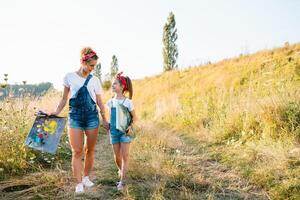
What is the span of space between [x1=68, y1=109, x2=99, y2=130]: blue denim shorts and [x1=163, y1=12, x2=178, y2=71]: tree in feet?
92.0

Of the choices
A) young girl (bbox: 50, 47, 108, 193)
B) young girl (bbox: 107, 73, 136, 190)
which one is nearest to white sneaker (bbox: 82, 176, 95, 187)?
young girl (bbox: 50, 47, 108, 193)

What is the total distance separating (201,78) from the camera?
58.2ft

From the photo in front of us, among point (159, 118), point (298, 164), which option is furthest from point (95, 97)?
point (159, 118)

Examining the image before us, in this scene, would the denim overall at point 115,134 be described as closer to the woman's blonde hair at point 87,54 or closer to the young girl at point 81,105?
the young girl at point 81,105

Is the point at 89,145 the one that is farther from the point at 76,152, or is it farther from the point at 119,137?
the point at 119,137

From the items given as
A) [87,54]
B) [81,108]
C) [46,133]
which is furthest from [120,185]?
[87,54]

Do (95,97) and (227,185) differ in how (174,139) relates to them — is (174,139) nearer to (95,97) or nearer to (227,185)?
(227,185)

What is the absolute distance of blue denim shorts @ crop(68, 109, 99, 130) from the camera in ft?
14.7

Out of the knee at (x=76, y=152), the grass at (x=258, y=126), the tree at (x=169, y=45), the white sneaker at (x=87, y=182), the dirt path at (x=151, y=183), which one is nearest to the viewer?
the dirt path at (x=151, y=183)

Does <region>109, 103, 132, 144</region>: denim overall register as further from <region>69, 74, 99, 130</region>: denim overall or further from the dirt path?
the dirt path

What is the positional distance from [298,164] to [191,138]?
Result: 11.5 ft

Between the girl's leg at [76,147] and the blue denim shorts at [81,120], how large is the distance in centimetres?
6

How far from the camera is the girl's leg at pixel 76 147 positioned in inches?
176

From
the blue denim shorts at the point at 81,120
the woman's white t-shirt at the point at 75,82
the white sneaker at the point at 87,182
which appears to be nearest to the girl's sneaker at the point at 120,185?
the white sneaker at the point at 87,182
